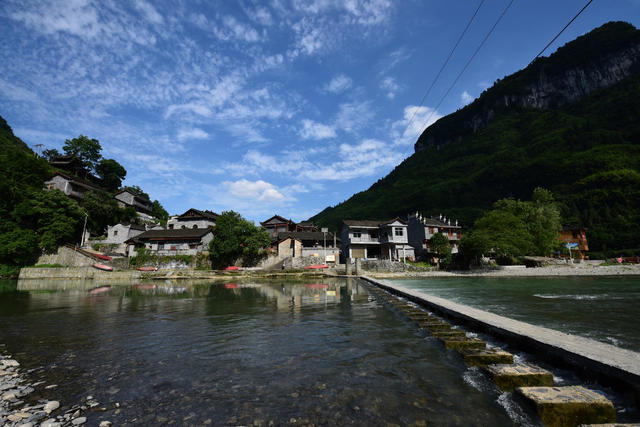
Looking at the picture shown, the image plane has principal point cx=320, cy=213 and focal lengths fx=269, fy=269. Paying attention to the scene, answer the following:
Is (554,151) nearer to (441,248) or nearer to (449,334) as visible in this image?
(441,248)

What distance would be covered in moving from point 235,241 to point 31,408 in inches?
1746

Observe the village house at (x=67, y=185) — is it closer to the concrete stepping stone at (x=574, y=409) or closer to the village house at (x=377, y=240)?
the village house at (x=377, y=240)

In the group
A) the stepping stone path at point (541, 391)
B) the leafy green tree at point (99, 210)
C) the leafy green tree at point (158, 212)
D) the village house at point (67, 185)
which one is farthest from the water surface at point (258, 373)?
the leafy green tree at point (158, 212)

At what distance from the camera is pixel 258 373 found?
5.51m

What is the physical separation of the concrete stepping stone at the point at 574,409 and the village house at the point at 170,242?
54.4 meters

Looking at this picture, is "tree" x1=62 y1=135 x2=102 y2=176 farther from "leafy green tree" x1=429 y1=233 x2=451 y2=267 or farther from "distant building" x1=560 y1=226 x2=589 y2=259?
"distant building" x1=560 y1=226 x2=589 y2=259

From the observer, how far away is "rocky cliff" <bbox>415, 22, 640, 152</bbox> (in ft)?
437

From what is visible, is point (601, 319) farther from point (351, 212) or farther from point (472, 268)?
point (351, 212)

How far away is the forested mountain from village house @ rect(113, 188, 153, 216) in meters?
Result: 66.5

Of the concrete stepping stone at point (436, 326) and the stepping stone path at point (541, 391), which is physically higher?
the stepping stone path at point (541, 391)

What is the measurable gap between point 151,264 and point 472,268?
184 feet

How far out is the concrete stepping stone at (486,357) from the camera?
547cm

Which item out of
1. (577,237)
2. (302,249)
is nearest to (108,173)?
(302,249)

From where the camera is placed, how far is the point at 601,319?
10523 mm
